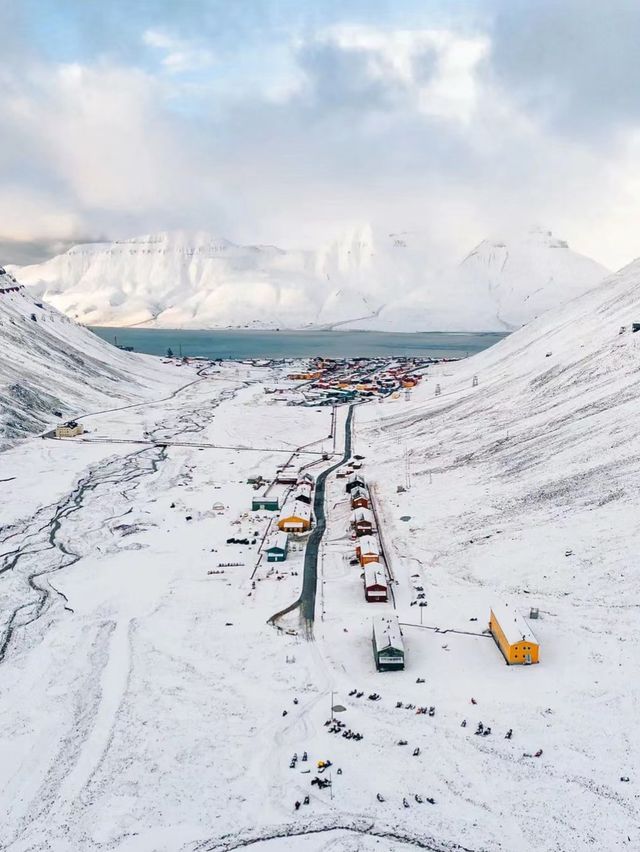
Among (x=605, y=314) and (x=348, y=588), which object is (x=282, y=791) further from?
(x=605, y=314)

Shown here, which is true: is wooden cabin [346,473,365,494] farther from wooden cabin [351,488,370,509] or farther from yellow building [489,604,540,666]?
yellow building [489,604,540,666]

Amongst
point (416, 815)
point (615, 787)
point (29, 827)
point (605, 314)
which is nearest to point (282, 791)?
point (416, 815)

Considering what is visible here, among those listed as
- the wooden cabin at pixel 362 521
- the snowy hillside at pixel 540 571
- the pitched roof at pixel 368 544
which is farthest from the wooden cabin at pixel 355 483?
the pitched roof at pixel 368 544

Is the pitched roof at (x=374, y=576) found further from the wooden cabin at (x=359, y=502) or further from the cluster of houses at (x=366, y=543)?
the wooden cabin at (x=359, y=502)

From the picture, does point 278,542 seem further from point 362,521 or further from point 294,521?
point 362,521

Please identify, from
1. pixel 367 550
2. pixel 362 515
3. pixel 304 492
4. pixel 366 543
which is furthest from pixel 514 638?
pixel 304 492
